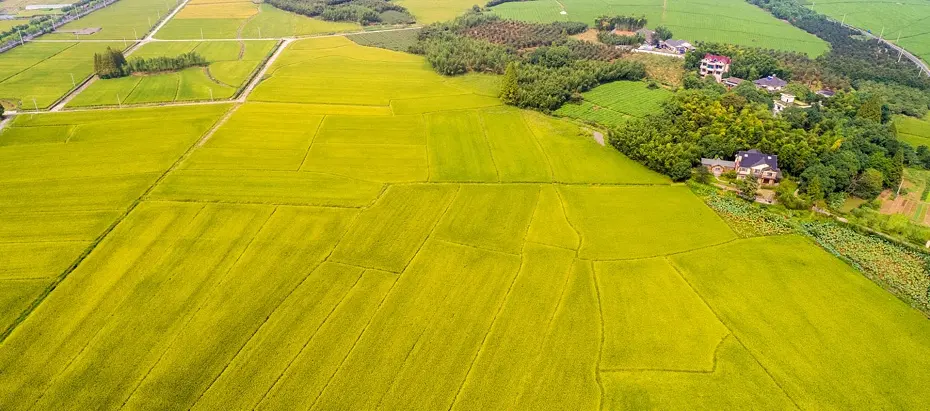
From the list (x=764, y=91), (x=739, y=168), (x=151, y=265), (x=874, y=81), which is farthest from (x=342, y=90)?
(x=874, y=81)

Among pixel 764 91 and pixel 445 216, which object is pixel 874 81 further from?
pixel 445 216

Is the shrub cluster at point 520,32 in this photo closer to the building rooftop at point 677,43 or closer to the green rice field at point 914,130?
the building rooftop at point 677,43

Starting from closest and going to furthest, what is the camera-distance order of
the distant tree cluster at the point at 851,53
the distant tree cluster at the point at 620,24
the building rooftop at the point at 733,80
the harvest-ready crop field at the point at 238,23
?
1. the building rooftop at the point at 733,80
2. the distant tree cluster at the point at 851,53
3. the harvest-ready crop field at the point at 238,23
4. the distant tree cluster at the point at 620,24

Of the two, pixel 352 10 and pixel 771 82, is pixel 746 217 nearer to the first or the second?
pixel 771 82

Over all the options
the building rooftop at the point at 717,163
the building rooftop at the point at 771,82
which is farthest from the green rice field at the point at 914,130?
the building rooftop at the point at 717,163

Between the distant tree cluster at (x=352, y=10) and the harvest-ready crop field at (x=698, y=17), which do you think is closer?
the harvest-ready crop field at (x=698, y=17)

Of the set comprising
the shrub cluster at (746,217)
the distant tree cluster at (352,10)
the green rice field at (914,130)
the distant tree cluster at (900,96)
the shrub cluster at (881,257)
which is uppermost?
the distant tree cluster at (352,10)

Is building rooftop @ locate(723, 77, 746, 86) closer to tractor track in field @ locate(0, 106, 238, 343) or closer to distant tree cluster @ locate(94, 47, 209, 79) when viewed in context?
tractor track in field @ locate(0, 106, 238, 343)
